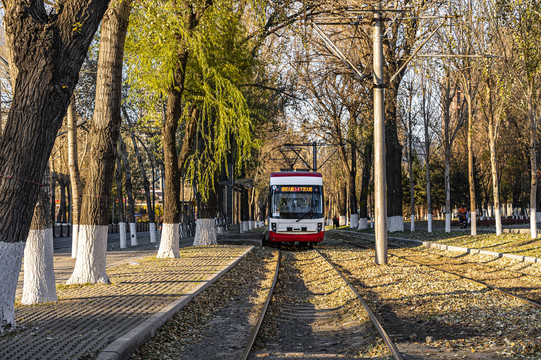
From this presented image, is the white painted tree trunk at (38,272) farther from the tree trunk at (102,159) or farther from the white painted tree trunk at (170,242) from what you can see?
the white painted tree trunk at (170,242)

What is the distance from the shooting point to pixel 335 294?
1230 cm

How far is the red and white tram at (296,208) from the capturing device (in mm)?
26359

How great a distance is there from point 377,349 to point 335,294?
522cm

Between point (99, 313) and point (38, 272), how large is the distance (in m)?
1.99

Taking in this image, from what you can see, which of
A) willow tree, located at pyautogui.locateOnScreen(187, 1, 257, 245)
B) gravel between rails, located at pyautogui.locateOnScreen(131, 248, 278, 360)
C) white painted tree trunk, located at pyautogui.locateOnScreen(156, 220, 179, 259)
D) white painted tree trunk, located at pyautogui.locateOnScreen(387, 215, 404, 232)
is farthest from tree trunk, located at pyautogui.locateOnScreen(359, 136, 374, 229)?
gravel between rails, located at pyautogui.locateOnScreen(131, 248, 278, 360)

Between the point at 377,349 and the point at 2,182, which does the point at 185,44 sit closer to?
the point at 2,182

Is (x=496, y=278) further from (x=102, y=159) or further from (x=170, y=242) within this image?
(x=170, y=242)

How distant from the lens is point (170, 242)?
62.3 ft

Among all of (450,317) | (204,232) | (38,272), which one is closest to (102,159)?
(38,272)

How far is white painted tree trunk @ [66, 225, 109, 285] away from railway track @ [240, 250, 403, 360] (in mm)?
3580

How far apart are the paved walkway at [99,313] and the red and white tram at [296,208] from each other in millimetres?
11139

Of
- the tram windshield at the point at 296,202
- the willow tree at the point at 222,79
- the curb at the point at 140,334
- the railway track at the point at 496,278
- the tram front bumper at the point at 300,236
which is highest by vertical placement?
the willow tree at the point at 222,79

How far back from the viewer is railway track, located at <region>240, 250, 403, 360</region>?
730 centimetres

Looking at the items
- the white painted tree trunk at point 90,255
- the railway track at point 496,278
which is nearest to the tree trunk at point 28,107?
the white painted tree trunk at point 90,255
